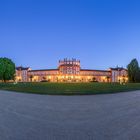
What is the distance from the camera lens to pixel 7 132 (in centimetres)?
670

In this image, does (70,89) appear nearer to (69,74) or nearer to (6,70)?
(6,70)

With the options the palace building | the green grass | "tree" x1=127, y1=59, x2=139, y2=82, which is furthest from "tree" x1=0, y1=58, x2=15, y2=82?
the palace building

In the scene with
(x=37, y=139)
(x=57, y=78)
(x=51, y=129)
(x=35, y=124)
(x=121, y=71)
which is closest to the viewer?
(x=37, y=139)

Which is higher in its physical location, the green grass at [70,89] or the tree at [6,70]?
the tree at [6,70]

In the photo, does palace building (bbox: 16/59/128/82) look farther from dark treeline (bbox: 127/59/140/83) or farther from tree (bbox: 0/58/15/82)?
tree (bbox: 0/58/15/82)

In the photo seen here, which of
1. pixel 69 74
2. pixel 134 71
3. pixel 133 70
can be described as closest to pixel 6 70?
pixel 133 70

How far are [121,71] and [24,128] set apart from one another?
173156 millimetres

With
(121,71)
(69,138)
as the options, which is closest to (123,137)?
(69,138)

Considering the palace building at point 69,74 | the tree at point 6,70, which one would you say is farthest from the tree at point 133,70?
the palace building at point 69,74

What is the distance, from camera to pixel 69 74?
504 ft

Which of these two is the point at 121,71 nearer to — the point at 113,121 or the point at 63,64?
the point at 63,64

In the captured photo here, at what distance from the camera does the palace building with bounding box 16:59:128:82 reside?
504ft

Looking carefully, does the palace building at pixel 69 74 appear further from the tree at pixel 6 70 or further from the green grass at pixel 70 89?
the green grass at pixel 70 89

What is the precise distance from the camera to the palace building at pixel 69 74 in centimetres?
15362
